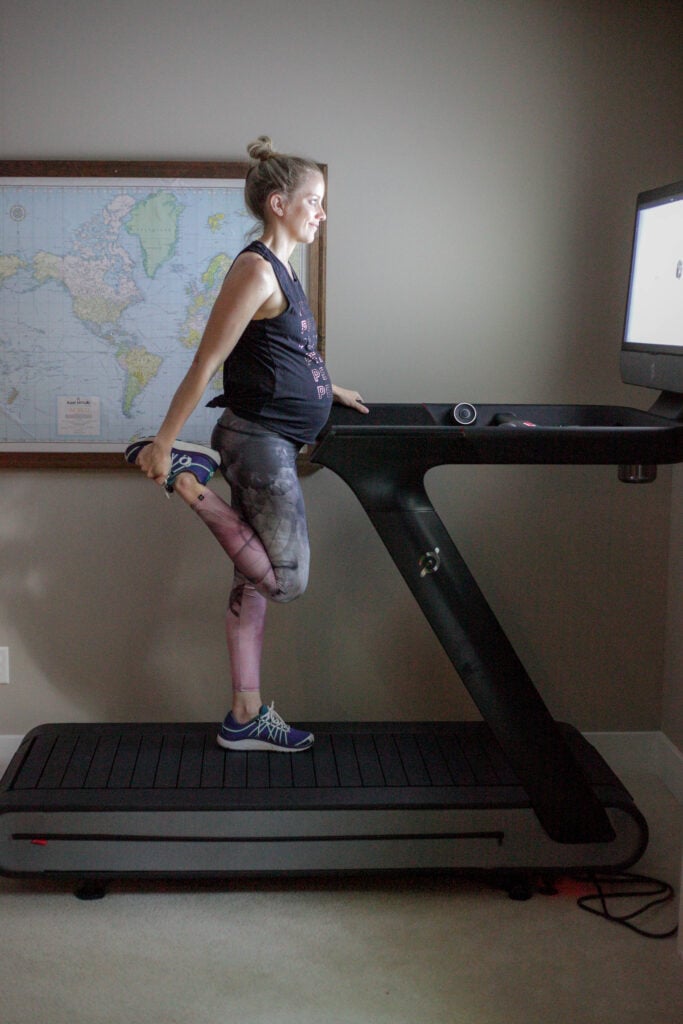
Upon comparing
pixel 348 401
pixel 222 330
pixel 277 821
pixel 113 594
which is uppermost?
pixel 222 330

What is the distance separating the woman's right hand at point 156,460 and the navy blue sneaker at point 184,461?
23mm

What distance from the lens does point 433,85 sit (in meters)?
3.03

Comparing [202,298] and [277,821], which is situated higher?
[202,298]

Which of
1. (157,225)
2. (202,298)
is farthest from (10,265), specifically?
(202,298)

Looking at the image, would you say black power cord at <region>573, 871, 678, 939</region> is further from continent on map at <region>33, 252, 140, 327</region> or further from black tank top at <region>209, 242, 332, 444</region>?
continent on map at <region>33, 252, 140, 327</region>

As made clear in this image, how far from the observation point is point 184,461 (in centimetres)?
254

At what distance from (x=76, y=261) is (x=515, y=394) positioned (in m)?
1.35

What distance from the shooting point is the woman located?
247 cm

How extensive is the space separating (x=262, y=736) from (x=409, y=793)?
44 centimetres

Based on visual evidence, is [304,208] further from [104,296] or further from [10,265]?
[10,265]

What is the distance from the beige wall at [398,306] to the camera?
300 centimetres

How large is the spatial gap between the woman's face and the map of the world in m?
0.49

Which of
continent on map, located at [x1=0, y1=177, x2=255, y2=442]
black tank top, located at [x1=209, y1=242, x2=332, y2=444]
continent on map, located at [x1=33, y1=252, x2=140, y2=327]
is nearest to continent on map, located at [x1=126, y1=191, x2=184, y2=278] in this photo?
continent on map, located at [x1=0, y1=177, x2=255, y2=442]

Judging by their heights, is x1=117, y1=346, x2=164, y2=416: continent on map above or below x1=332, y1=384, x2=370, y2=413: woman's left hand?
above
